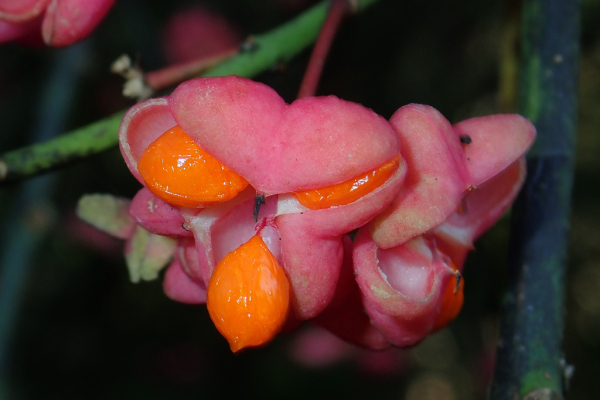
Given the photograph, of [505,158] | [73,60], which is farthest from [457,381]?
[505,158]

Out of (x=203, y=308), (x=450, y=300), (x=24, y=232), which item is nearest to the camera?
(x=450, y=300)

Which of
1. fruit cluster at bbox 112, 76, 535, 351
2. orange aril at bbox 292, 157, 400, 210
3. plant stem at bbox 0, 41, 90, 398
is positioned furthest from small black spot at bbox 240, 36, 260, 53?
plant stem at bbox 0, 41, 90, 398

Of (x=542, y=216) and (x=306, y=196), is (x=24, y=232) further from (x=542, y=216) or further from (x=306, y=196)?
(x=542, y=216)

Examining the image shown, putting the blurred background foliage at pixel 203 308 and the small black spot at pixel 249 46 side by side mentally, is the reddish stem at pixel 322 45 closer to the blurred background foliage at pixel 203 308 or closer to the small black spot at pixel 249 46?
the small black spot at pixel 249 46

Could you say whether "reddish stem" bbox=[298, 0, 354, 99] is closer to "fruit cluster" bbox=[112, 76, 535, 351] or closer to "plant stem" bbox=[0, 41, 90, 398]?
"fruit cluster" bbox=[112, 76, 535, 351]

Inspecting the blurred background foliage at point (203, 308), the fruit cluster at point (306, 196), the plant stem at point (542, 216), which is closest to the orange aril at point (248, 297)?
the fruit cluster at point (306, 196)

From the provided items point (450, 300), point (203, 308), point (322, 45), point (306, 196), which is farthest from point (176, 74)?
point (203, 308)
